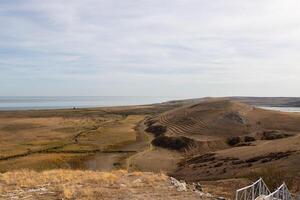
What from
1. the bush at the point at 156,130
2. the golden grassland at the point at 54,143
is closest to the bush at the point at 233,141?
the bush at the point at 156,130

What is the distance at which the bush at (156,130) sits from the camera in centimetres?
7867

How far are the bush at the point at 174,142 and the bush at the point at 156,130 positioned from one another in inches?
291

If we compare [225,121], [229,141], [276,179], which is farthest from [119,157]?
[276,179]

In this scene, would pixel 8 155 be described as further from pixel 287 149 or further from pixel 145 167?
pixel 287 149

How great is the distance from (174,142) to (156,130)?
15.5 metres

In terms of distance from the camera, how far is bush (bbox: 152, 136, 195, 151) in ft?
214

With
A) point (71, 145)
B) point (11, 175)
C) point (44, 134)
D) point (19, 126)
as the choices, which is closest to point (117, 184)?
point (11, 175)

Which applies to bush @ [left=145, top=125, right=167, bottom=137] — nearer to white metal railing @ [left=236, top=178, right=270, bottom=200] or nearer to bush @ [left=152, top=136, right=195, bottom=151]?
bush @ [left=152, top=136, right=195, bottom=151]

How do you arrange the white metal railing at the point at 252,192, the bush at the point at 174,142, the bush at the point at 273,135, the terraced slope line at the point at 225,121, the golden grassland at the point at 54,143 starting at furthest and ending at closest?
the terraced slope line at the point at 225,121 < the bush at the point at 273,135 < the bush at the point at 174,142 < the golden grassland at the point at 54,143 < the white metal railing at the point at 252,192

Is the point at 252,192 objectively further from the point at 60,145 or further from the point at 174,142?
the point at 60,145

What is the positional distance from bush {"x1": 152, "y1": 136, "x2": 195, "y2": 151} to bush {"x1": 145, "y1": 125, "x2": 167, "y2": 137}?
24.2 ft

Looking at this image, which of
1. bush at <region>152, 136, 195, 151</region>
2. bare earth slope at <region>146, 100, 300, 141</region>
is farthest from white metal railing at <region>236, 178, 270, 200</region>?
bare earth slope at <region>146, 100, 300, 141</region>

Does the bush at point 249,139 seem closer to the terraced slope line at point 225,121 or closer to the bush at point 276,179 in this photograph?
the terraced slope line at point 225,121

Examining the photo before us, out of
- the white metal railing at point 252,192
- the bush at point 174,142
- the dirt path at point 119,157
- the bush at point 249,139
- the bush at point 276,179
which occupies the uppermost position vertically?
the white metal railing at point 252,192
